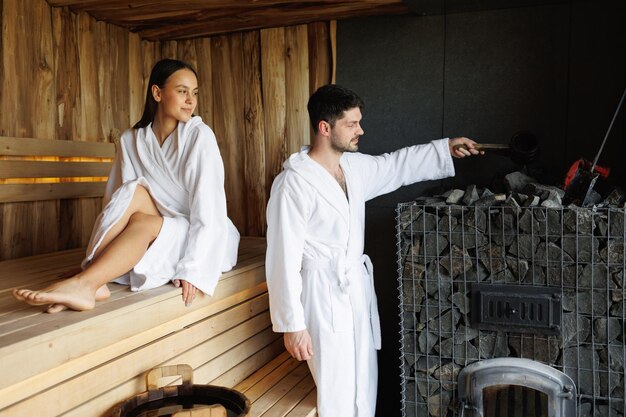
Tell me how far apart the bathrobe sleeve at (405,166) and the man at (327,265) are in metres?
0.09

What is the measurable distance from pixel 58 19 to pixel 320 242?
6.77 ft

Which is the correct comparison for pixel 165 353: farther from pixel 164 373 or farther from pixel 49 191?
pixel 49 191

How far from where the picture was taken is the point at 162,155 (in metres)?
2.76

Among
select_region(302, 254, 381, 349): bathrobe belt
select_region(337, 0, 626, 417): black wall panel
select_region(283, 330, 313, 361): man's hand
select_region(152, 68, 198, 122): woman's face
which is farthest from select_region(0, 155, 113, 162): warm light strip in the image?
select_region(283, 330, 313, 361): man's hand

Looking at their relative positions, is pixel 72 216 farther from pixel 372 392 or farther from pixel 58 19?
pixel 372 392

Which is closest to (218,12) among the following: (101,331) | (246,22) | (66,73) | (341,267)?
(246,22)

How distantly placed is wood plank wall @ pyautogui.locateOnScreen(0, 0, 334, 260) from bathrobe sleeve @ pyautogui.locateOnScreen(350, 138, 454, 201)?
816 mm

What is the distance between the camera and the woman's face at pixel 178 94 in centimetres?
272

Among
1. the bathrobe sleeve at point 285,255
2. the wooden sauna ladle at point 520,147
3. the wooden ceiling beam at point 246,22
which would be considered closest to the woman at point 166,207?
the bathrobe sleeve at point 285,255

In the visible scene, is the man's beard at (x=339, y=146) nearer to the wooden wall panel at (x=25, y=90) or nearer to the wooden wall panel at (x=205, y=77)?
the wooden wall panel at (x=205, y=77)

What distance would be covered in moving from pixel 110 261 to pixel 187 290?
1.12 ft

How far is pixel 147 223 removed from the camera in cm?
247

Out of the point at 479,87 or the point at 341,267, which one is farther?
the point at 479,87

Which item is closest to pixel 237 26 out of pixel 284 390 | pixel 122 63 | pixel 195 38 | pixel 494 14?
pixel 195 38
